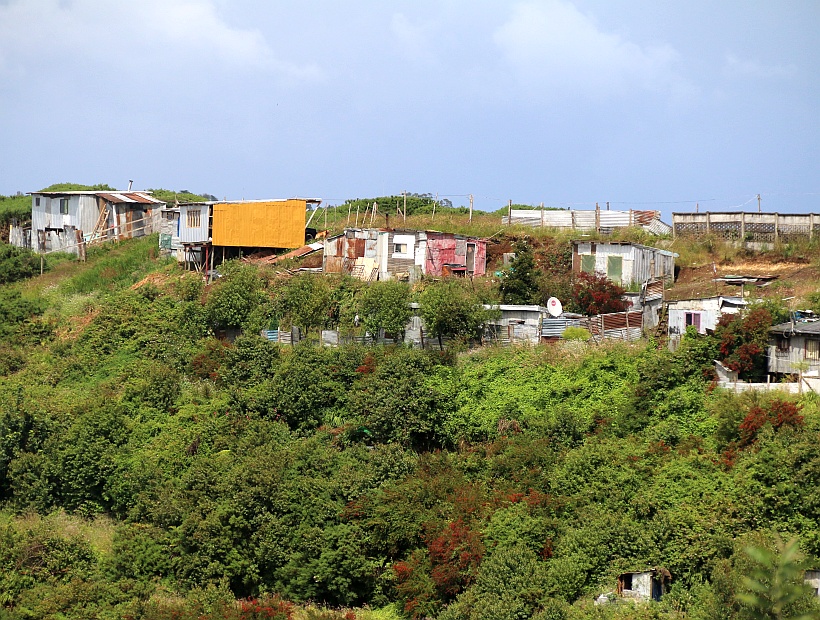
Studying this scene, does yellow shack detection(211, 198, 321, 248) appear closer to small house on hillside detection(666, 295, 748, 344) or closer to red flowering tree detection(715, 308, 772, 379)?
small house on hillside detection(666, 295, 748, 344)

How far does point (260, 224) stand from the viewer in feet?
114

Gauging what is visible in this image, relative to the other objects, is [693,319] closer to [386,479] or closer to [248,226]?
[386,479]

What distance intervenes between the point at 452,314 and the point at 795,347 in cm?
852

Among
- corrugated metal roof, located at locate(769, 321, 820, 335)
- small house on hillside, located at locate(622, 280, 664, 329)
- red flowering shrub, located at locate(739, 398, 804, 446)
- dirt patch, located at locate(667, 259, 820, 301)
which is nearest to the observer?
red flowering shrub, located at locate(739, 398, 804, 446)

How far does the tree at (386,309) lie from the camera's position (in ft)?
90.4

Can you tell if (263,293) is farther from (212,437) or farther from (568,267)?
(568,267)

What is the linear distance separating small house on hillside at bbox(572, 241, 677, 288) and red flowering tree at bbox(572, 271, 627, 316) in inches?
52.0

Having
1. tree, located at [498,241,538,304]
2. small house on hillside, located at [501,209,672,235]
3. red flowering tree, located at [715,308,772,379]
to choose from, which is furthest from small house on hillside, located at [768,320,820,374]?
small house on hillside, located at [501,209,672,235]

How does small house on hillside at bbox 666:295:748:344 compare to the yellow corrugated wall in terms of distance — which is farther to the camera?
the yellow corrugated wall

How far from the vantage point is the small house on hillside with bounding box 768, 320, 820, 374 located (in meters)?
22.7

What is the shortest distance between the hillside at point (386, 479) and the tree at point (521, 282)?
236 centimetres

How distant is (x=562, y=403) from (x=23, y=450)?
1396cm

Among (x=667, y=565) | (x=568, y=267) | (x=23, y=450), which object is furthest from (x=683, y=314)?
(x=23, y=450)

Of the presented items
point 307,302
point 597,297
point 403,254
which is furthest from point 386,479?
point 403,254
